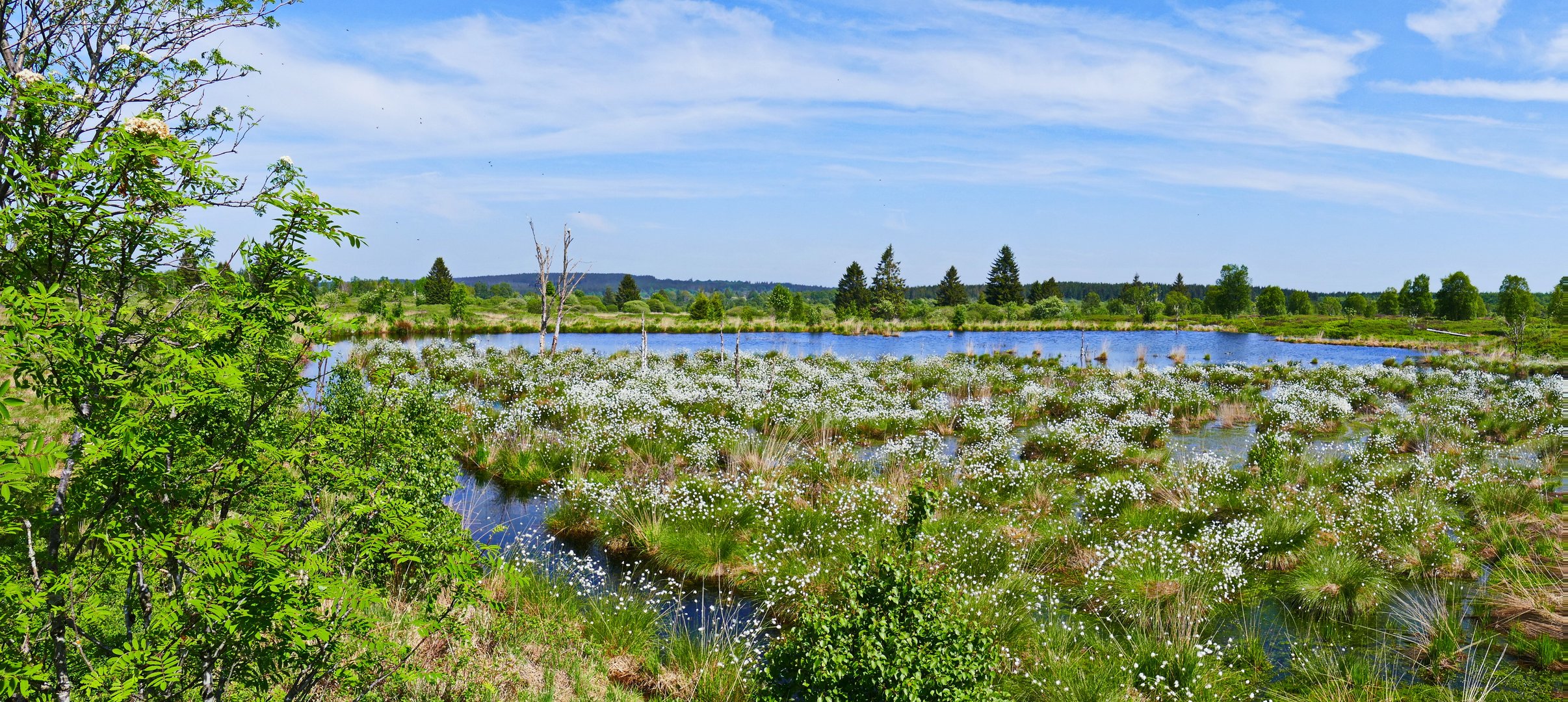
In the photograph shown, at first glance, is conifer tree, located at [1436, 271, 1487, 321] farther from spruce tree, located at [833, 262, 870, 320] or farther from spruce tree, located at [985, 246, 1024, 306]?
spruce tree, located at [833, 262, 870, 320]

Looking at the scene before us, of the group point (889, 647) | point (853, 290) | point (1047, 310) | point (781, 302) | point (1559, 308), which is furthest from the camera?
point (853, 290)

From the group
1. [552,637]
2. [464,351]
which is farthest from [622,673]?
[464,351]

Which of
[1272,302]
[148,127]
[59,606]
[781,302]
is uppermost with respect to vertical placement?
[1272,302]

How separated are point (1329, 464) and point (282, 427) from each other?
667 inches

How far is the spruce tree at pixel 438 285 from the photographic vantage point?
8144 cm

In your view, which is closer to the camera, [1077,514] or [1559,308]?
[1077,514]

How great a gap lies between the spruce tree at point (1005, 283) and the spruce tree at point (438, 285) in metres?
72.0

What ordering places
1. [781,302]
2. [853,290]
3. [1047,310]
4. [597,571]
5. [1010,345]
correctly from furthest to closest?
[853,290] → [1047,310] → [781,302] → [1010,345] → [597,571]

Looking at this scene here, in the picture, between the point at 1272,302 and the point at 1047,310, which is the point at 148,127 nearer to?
the point at 1047,310

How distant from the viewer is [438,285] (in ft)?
267

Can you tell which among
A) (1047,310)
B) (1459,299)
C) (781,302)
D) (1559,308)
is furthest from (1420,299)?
(781,302)

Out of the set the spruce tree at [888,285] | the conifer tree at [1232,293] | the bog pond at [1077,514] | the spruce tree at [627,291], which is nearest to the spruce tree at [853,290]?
the spruce tree at [888,285]

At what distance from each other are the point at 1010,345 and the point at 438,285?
67545 millimetres

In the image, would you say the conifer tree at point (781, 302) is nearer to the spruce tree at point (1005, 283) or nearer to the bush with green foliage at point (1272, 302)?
the spruce tree at point (1005, 283)
